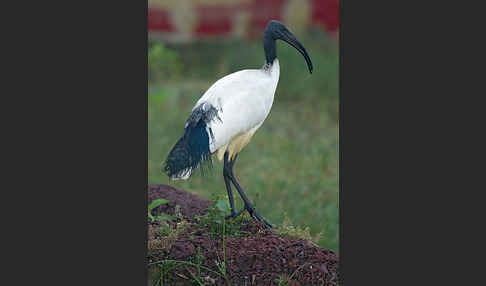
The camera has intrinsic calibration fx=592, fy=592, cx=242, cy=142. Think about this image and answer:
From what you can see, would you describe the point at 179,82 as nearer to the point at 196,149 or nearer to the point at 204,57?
the point at 204,57

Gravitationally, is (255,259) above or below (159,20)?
below

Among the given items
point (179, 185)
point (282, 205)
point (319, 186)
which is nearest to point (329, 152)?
point (319, 186)

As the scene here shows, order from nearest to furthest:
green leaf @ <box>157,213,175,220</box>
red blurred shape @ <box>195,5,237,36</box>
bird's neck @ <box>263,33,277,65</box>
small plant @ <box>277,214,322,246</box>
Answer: bird's neck @ <box>263,33,277,65</box> < small plant @ <box>277,214,322,246</box> < green leaf @ <box>157,213,175,220</box> < red blurred shape @ <box>195,5,237,36</box>

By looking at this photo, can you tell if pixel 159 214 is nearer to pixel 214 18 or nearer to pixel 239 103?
pixel 239 103

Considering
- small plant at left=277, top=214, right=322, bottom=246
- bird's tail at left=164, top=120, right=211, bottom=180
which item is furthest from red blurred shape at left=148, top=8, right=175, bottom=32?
small plant at left=277, top=214, right=322, bottom=246

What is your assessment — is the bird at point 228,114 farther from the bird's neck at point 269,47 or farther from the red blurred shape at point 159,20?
the red blurred shape at point 159,20

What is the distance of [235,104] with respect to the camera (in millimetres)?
4855

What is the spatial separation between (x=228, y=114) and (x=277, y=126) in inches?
157

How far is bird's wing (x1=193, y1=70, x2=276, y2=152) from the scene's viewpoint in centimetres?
485

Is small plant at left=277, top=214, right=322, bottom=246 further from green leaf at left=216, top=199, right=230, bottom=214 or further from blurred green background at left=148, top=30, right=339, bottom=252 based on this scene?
blurred green background at left=148, top=30, right=339, bottom=252

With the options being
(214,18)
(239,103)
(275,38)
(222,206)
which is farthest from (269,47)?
(214,18)

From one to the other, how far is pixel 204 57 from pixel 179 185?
2.74 meters

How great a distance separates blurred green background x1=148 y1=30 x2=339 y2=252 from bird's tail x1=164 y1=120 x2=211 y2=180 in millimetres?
1230

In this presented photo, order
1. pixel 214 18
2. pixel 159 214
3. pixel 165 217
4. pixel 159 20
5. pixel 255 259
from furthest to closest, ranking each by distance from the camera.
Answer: pixel 214 18, pixel 159 20, pixel 159 214, pixel 165 217, pixel 255 259
